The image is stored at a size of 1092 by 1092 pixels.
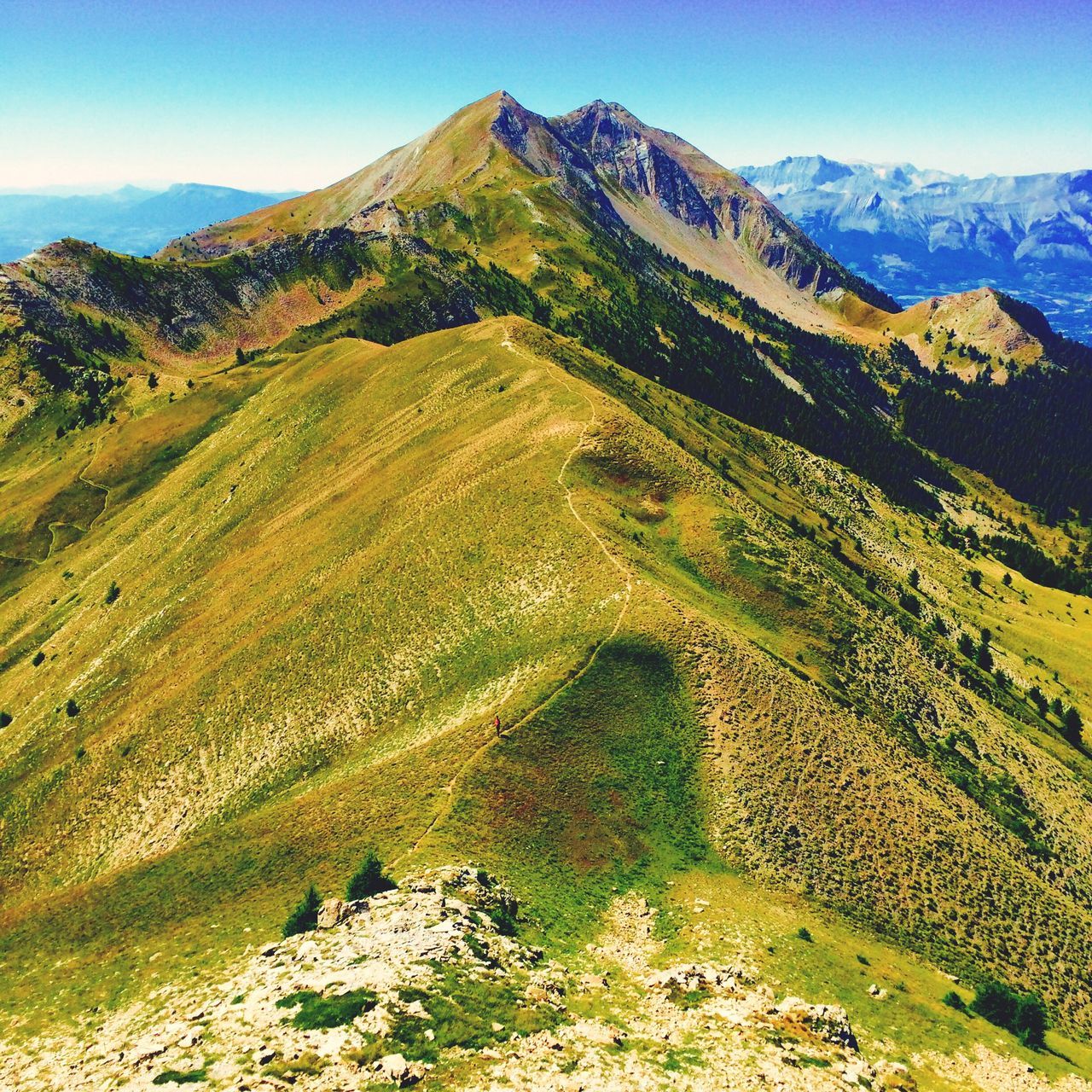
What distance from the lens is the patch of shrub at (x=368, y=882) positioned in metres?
35.2

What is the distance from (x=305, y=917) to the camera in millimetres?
34656

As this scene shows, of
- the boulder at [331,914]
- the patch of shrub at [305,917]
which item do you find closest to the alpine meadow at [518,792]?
the boulder at [331,914]

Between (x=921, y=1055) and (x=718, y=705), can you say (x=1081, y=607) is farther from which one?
(x=921, y=1055)

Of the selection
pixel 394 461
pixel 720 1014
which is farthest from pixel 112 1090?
pixel 394 461

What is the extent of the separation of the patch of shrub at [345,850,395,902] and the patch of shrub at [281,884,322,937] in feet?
5.85

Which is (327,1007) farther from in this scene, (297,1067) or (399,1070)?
(399,1070)

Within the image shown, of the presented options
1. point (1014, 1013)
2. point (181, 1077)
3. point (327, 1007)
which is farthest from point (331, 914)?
point (1014, 1013)

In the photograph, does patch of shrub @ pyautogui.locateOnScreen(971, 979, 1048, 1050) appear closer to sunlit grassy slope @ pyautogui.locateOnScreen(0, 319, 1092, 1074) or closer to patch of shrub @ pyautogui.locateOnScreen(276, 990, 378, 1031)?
sunlit grassy slope @ pyautogui.locateOnScreen(0, 319, 1092, 1074)

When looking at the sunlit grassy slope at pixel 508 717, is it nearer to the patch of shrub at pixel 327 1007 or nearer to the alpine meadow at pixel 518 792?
the alpine meadow at pixel 518 792

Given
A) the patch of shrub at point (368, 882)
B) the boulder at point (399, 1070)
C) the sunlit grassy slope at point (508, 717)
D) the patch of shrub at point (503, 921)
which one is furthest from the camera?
the sunlit grassy slope at point (508, 717)

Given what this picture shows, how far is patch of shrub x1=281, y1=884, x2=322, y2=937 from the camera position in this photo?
34.2m

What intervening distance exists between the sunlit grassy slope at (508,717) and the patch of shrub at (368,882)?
140 inches

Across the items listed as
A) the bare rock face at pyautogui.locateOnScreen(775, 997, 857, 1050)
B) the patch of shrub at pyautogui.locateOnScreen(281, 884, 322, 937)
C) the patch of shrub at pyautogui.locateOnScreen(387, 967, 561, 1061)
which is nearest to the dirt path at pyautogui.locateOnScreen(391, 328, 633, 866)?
the patch of shrub at pyautogui.locateOnScreen(281, 884, 322, 937)

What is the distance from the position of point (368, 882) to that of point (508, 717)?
16.6 meters
